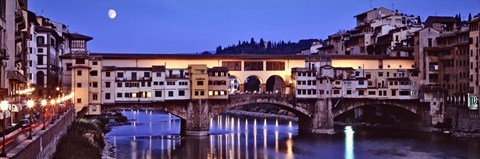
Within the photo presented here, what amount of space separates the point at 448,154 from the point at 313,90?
50.6 feet

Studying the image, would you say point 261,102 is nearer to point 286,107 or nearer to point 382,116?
point 286,107

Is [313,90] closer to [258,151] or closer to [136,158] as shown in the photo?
[258,151]

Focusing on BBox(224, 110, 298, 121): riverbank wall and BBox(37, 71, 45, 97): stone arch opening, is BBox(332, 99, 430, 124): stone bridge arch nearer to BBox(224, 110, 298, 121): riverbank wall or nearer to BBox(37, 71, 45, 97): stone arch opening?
BBox(224, 110, 298, 121): riverbank wall

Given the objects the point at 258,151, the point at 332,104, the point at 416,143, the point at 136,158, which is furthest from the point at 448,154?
the point at 136,158

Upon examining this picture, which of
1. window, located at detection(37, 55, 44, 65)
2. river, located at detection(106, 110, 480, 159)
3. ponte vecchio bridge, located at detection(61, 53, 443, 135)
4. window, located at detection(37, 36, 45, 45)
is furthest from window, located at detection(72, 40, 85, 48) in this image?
window, located at detection(37, 36, 45, 45)

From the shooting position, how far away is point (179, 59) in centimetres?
4903

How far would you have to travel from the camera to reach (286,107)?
49.2 m

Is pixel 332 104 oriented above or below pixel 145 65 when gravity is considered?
below

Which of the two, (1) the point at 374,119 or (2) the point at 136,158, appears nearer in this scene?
(2) the point at 136,158

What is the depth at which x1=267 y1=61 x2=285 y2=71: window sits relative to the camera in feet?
169

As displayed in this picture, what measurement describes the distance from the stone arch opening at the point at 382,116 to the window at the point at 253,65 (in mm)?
7390

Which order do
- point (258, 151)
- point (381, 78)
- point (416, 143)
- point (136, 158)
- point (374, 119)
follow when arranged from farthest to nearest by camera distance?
point (374, 119)
point (381, 78)
point (416, 143)
point (258, 151)
point (136, 158)

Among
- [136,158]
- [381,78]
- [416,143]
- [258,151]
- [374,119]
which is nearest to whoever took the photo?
[136,158]

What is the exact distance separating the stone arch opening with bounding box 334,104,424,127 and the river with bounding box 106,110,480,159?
2461 mm
